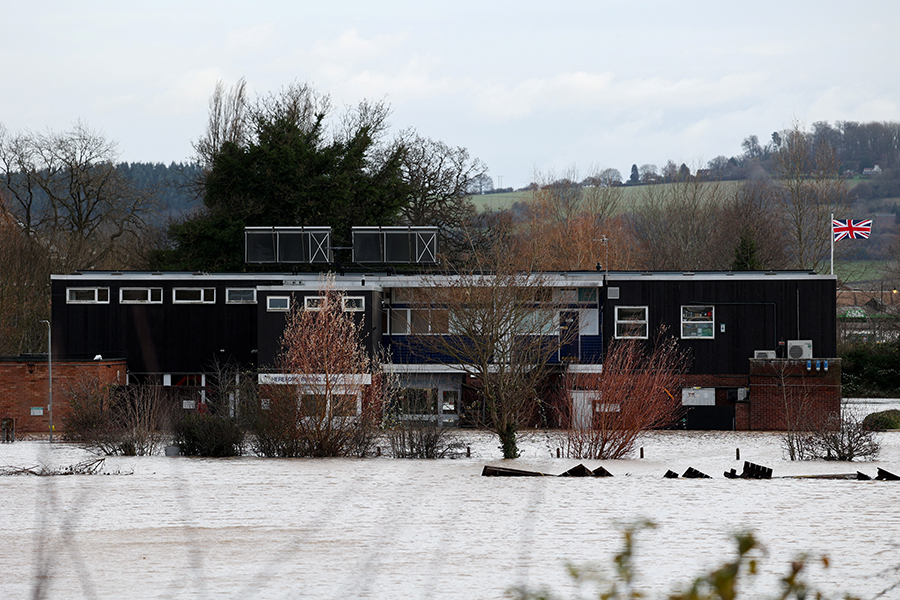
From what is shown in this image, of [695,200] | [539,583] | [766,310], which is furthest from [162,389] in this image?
[695,200]

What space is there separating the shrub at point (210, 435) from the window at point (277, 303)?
27.7 feet

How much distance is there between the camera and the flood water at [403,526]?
1159cm

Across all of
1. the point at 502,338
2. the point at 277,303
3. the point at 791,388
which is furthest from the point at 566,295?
the point at 277,303

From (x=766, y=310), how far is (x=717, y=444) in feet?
26.0

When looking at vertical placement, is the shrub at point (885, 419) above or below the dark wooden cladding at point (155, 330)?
below

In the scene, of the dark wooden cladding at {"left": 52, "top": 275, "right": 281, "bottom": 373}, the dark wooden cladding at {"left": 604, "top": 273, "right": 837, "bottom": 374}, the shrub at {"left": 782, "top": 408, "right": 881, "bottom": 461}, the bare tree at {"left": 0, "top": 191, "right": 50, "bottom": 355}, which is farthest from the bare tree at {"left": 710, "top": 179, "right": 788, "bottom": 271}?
the bare tree at {"left": 0, "top": 191, "right": 50, "bottom": 355}

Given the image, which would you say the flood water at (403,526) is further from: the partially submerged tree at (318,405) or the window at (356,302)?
the window at (356,302)

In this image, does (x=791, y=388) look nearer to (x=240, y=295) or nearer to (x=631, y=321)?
(x=631, y=321)

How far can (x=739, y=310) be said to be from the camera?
37.2 meters

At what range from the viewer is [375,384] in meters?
28.5

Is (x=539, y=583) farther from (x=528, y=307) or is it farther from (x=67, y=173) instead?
(x=67, y=173)

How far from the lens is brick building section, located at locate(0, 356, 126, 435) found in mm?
35219

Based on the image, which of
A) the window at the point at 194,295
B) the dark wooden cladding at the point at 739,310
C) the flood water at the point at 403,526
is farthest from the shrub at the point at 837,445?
the window at the point at 194,295

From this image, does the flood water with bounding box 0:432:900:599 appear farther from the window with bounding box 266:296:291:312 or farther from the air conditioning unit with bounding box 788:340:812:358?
the air conditioning unit with bounding box 788:340:812:358
